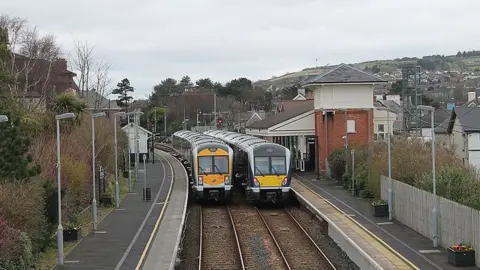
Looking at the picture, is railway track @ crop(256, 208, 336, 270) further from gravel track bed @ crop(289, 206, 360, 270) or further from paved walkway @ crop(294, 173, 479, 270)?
paved walkway @ crop(294, 173, 479, 270)

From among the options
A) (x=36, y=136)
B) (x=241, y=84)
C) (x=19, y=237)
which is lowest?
(x=19, y=237)

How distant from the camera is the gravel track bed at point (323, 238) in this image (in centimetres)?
2145

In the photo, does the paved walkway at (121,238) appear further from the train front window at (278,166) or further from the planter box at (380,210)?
the planter box at (380,210)

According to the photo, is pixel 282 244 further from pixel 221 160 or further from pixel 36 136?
pixel 36 136

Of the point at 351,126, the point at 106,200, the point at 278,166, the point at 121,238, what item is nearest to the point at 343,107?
the point at 351,126

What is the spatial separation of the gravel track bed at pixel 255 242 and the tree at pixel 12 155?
24.4 ft

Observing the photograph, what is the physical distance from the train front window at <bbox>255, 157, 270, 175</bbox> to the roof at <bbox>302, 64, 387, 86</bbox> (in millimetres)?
15560

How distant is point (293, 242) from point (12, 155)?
10.6 m

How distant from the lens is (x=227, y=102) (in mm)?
129250

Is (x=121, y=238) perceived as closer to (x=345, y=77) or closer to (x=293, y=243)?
(x=293, y=243)

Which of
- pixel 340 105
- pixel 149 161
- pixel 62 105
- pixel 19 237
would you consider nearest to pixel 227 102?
pixel 149 161

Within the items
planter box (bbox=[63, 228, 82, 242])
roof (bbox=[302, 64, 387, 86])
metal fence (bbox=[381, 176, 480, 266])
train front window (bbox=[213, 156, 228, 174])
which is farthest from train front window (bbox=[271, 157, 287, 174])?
roof (bbox=[302, 64, 387, 86])

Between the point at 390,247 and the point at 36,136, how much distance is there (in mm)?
18935

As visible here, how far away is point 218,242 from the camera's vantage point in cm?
2608
